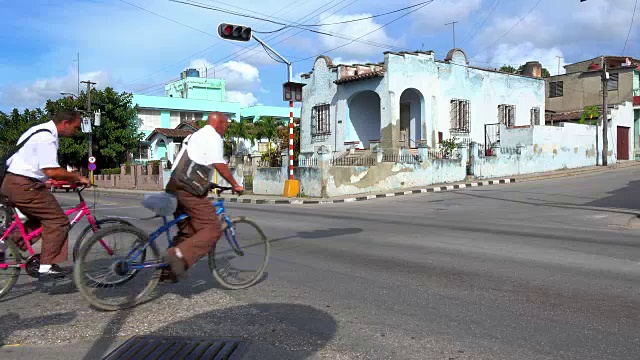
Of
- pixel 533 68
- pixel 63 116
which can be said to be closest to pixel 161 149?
pixel 533 68

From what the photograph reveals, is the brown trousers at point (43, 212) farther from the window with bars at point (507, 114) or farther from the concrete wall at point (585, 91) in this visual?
the concrete wall at point (585, 91)

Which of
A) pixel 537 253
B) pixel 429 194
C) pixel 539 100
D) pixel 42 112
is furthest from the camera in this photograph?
pixel 42 112

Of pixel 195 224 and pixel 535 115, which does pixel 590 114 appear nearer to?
pixel 535 115

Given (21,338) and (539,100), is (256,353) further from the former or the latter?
(539,100)

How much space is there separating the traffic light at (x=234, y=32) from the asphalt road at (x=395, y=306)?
388 inches

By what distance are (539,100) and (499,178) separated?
11.8 metres

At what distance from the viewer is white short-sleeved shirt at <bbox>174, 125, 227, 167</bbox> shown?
5.04m

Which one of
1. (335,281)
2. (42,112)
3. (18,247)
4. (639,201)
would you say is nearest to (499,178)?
(639,201)

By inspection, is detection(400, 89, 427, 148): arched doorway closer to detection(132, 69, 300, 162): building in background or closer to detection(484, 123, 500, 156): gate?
detection(484, 123, 500, 156): gate

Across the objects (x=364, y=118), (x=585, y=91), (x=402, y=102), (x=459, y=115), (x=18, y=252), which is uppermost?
(x=585, y=91)

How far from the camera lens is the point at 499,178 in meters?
27.3

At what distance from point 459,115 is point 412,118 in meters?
2.98

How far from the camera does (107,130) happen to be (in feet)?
154

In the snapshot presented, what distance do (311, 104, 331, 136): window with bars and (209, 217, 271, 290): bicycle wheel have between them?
84.0ft
